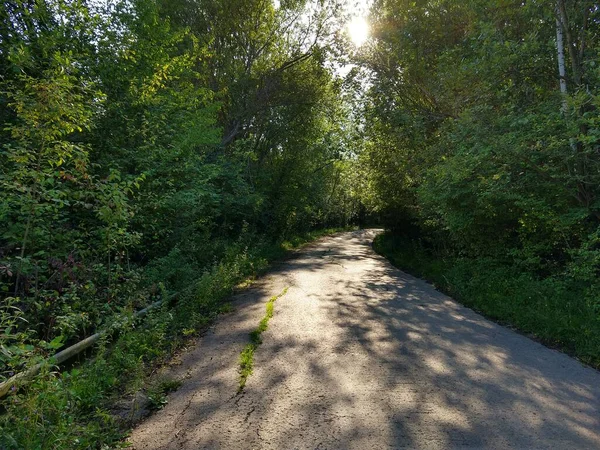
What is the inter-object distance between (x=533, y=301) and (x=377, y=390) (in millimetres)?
5036

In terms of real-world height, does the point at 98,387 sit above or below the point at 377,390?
above

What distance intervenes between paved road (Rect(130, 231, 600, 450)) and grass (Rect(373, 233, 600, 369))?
363 millimetres

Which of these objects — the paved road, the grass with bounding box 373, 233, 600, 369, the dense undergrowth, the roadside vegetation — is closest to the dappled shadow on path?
the paved road

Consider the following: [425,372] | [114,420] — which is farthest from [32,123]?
[425,372]

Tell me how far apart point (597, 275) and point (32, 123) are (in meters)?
9.53

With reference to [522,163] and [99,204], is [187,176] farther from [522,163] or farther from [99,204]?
[522,163]

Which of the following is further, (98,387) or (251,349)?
(251,349)

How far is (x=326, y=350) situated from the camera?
6.00 m

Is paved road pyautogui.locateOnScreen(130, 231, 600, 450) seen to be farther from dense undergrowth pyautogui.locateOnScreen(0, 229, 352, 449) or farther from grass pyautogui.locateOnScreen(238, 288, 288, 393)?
dense undergrowth pyautogui.locateOnScreen(0, 229, 352, 449)

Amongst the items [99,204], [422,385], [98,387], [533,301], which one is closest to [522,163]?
[533,301]

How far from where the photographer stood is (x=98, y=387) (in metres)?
4.22

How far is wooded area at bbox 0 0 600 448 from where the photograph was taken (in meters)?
4.82

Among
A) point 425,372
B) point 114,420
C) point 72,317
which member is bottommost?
point 425,372

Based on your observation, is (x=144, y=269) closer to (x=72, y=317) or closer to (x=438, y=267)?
(x=72, y=317)
